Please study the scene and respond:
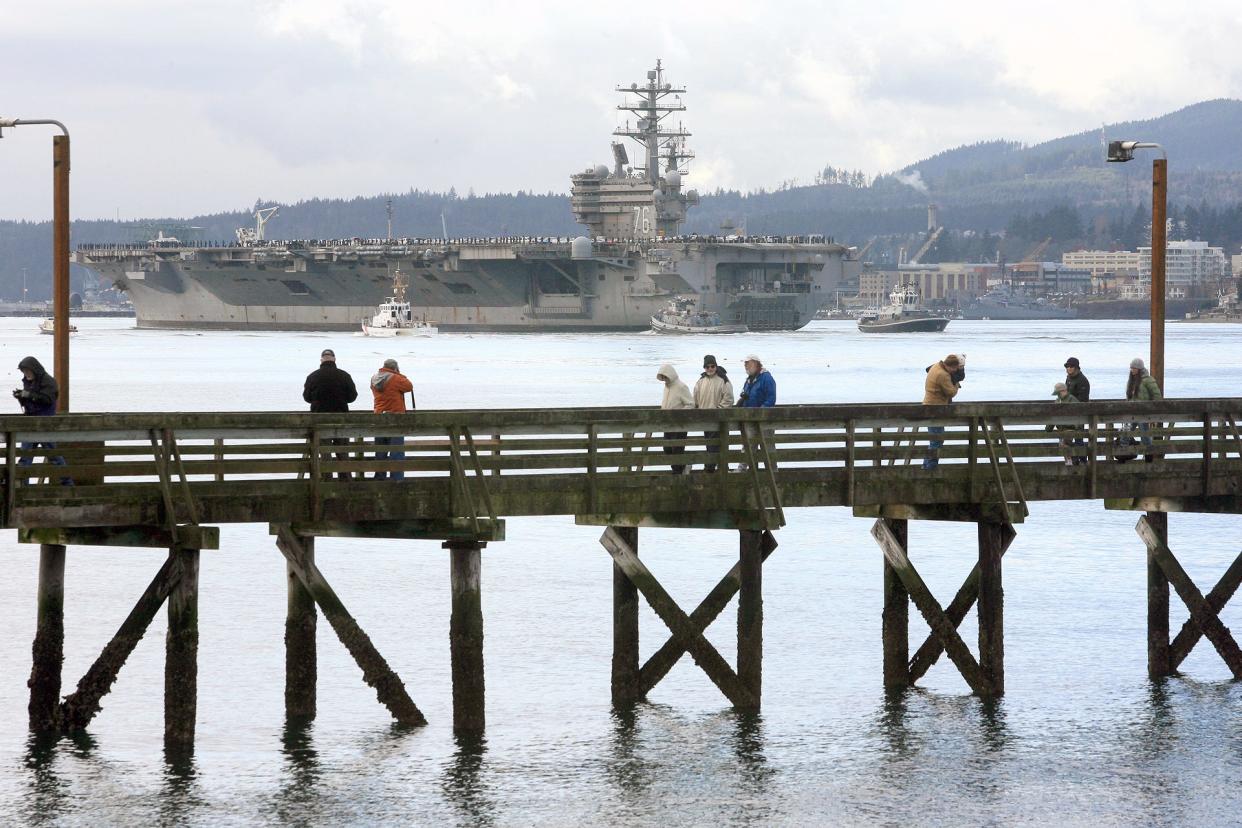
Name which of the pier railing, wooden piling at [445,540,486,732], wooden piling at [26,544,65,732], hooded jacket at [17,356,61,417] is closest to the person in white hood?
the pier railing

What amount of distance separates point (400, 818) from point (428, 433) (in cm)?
363

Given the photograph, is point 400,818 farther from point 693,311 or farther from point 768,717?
point 693,311

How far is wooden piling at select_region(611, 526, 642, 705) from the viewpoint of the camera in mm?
20938

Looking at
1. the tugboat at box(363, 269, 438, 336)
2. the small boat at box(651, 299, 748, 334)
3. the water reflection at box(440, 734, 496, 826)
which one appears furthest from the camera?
the tugboat at box(363, 269, 438, 336)

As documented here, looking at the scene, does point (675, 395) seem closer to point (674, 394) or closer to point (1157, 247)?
point (674, 394)

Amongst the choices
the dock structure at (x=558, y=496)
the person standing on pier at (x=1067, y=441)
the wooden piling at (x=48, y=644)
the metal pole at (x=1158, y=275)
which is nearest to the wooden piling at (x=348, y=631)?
the dock structure at (x=558, y=496)

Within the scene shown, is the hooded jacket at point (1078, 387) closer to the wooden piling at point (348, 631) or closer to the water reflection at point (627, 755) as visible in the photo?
the water reflection at point (627, 755)

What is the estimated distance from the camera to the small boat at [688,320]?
160 metres

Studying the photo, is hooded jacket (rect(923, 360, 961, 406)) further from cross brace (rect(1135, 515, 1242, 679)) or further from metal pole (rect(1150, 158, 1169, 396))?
cross brace (rect(1135, 515, 1242, 679))

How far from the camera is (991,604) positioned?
2109 centimetres

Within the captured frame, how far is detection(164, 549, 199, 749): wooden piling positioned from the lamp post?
291cm

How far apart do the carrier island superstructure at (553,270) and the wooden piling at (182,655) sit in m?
137

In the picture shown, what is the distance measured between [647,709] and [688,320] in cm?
13927

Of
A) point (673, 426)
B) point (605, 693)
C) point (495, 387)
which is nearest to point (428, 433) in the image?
point (673, 426)
